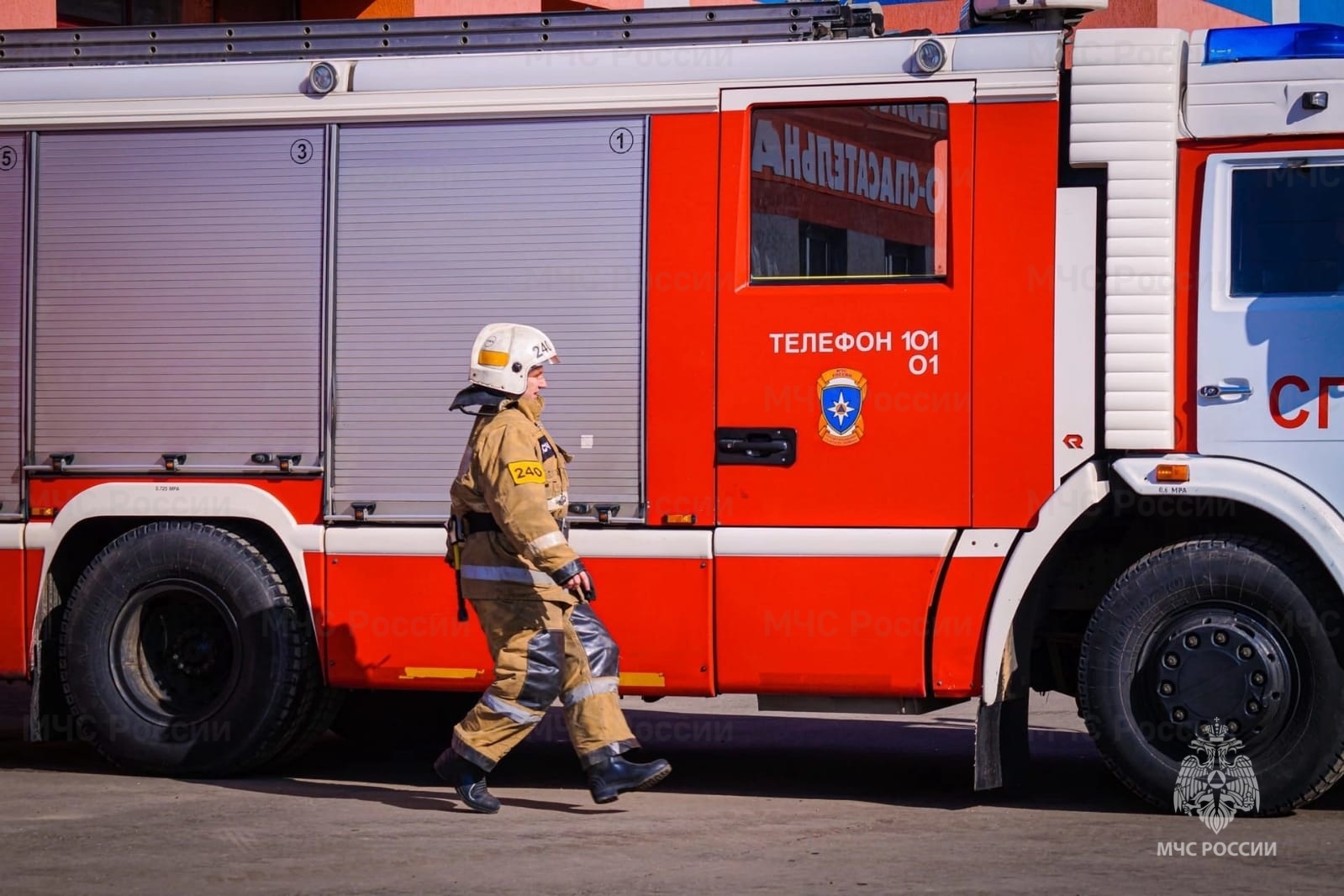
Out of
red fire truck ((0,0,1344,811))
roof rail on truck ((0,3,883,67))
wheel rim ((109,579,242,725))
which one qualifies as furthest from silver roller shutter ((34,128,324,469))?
wheel rim ((109,579,242,725))

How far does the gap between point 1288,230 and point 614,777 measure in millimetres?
3318

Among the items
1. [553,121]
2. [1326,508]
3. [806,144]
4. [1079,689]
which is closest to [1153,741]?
[1079,689]

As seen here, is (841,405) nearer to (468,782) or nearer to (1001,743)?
(1001,743)

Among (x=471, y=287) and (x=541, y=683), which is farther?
(x=471, y=287)

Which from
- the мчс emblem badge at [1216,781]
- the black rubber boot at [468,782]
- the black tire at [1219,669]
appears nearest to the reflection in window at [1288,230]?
A: the black tire at [1219,669]

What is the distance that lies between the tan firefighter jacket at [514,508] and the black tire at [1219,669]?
2.11m

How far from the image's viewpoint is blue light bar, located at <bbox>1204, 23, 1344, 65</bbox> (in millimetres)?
7227

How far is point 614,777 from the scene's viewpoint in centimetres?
742

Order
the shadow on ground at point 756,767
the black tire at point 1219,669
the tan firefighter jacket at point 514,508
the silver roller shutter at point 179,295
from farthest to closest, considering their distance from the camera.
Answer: the silver roller shutter at point 179,295 < the shadow on ground at point 756,767 < the tan firefighter jacket at point 514,508 < the black tire at point 1219,669

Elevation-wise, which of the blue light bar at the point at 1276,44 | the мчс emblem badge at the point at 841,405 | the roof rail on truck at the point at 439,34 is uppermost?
the roof rail on truck at the point at 439,34

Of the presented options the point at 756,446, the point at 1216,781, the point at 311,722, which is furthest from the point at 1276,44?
the point at 311,722

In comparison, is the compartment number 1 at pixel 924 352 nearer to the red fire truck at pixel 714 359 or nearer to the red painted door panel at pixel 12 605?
the red fire truck at pixel 714 359

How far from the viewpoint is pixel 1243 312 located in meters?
7.19

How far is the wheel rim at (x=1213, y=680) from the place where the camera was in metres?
7.12
